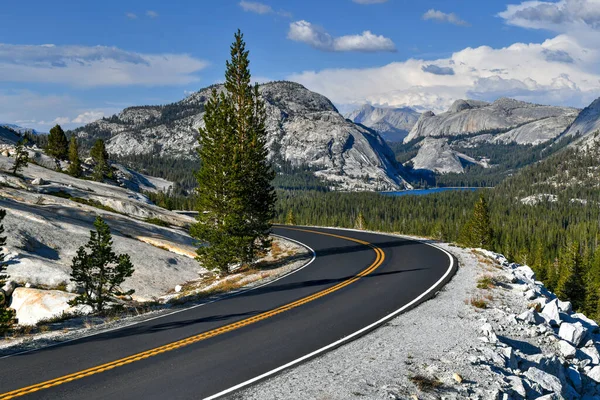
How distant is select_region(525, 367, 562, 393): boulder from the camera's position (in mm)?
11505

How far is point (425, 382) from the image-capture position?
10195mm

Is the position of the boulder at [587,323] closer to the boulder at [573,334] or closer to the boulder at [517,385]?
the boulder at [573,334]

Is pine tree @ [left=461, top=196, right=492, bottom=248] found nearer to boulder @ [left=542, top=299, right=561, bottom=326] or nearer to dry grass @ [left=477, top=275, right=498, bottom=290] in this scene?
dry grass @ [left=477, top=275, right=498, bottom=290]

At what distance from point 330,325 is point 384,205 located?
18497 cm

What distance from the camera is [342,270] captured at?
2508 centimetres

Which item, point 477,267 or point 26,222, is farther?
point 26,222

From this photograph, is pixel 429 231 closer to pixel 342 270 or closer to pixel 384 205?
pixel 384 205

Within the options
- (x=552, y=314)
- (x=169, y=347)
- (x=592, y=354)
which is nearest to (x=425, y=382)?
(x=169, y=347)

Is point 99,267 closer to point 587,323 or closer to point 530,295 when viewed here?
point 530,295

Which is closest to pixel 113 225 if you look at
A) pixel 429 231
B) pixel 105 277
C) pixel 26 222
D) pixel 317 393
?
pixel 26 222

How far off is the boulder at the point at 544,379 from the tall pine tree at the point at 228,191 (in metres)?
19.4

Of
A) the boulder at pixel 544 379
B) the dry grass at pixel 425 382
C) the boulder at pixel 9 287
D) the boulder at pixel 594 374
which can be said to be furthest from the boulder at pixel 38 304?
the boulder at pixel 594 374

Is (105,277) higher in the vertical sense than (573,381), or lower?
higher

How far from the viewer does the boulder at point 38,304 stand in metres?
20.3
